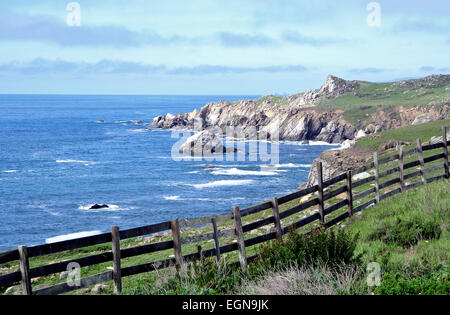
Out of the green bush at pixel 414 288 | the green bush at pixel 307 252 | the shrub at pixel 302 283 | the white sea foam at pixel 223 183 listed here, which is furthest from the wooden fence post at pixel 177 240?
the white sea foam at pixel 223 183

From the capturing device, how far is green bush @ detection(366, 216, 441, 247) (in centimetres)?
1148

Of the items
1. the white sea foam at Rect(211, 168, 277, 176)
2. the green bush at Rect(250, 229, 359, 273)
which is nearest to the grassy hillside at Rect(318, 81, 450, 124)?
the white sea foam at Rect(211, 168, 277, 176)

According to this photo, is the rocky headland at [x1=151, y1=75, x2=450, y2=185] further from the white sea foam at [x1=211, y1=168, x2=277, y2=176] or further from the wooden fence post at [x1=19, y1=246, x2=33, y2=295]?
the wooden fence post at [x1=19, y1=246, x2=33, y2=295]

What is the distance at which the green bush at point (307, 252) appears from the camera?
923 cm

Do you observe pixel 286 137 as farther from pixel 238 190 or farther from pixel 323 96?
pixel 238 190

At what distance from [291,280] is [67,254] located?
1721cm

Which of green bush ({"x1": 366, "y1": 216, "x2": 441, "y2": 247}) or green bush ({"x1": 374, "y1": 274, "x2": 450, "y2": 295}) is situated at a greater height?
green bush ({"x1": 374, "y1": 274, "x2": 450, "y2": 295})

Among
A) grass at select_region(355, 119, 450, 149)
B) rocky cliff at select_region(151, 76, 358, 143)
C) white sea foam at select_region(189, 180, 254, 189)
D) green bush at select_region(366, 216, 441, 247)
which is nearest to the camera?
green bush at select_region(366, 216, 441, 247)

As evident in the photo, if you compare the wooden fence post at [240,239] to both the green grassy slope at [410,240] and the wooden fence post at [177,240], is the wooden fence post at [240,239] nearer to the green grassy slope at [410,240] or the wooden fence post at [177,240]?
the wooden fence post at [177,240]

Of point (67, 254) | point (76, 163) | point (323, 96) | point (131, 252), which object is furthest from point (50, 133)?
point (131, 252)

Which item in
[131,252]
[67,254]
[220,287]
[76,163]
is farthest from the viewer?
[76,163]

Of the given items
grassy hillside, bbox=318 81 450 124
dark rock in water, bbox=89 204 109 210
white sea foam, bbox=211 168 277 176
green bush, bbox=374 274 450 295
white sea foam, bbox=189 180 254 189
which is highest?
grassy hillside, bbox=318 81 450 124

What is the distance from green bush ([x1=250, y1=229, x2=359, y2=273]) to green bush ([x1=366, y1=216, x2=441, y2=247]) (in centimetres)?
239

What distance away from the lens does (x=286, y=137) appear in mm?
111562
